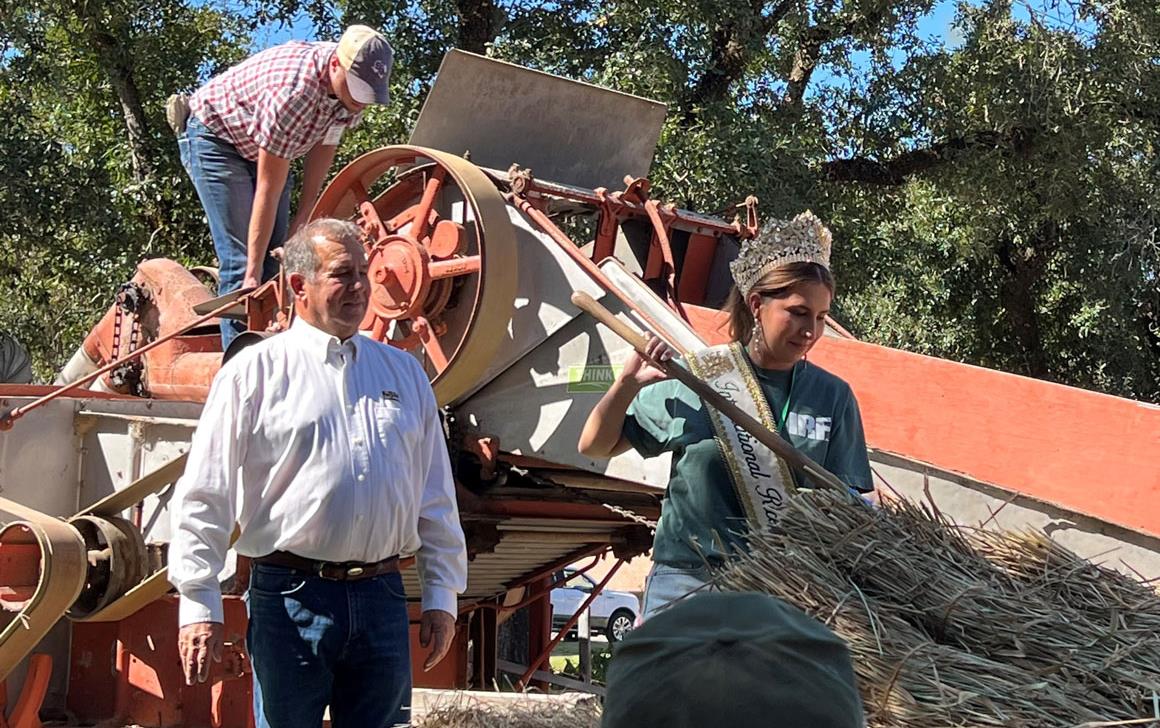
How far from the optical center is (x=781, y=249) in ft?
11.5

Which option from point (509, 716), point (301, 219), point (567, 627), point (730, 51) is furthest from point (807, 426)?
point (730, 51)

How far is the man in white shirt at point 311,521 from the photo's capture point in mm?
3494

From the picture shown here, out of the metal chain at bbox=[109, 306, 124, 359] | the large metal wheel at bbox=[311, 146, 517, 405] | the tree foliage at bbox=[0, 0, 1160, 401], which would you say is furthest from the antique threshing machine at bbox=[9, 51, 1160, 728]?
the tree foliage at bbox=[0, 0, 1160, 401]

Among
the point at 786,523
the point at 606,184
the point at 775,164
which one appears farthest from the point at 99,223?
the point at 786,523

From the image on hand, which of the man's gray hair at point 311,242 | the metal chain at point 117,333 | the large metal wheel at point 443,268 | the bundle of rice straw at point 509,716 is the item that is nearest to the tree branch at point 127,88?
the metal chain at point 117,333

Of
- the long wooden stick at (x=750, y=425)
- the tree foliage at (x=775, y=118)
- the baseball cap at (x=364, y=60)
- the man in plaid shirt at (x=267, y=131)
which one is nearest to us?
the long wooden stick at (x=750, y=425)

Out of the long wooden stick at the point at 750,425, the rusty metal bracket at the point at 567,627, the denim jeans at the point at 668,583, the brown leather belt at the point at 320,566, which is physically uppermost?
the long wooden stick at the point at 750,425

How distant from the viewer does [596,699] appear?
3.63 metres

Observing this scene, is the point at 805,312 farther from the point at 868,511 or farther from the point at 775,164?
the point at 775,164

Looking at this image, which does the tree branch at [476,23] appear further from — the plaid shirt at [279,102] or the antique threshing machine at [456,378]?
the plaid shirt at [279,102]

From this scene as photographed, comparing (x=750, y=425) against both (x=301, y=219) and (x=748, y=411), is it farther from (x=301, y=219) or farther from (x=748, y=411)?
(x=301, y=219)

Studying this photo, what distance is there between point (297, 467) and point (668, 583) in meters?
0.96

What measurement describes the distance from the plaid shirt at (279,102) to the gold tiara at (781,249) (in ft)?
9.63

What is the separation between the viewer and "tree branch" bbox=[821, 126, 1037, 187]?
40.1 ft
